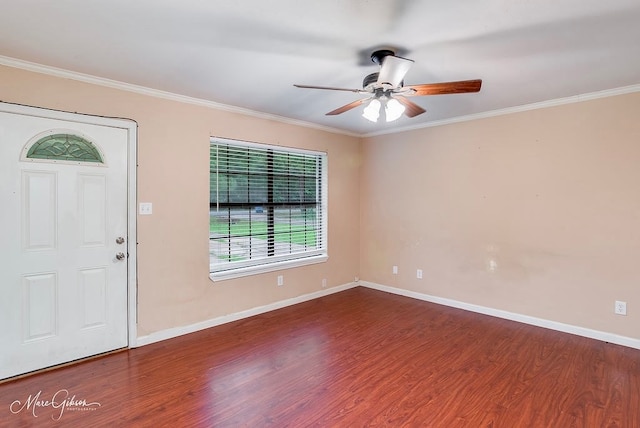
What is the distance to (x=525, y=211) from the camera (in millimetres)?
3684

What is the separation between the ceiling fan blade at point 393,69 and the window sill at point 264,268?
2.58 m

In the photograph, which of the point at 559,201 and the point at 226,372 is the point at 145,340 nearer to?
the point at 226,372

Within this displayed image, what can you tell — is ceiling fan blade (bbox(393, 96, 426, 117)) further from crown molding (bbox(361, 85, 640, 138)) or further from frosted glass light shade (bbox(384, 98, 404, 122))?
crown molding (bbox(361, 85, 640, 138))

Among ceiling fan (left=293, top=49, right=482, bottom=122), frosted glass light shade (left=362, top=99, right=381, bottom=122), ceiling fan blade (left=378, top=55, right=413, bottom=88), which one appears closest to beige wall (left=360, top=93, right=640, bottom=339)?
ceiling fan (left=293, top=49, right=482, bottom=122)

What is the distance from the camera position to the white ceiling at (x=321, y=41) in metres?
1.82

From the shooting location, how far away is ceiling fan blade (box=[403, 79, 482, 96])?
84.4 inches

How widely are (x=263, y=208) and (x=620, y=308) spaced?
3.82 m

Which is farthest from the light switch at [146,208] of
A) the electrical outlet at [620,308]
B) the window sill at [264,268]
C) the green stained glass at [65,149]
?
the electrical outlet at [620,308]

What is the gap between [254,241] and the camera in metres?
4.09

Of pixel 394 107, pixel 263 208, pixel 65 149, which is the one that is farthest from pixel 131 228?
pixel 394 107

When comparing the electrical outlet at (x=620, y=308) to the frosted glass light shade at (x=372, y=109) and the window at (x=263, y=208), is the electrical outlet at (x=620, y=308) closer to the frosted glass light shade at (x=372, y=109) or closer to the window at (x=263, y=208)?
the frosted glass light shade at (x=372, y=109)

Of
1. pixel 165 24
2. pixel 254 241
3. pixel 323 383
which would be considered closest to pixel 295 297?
pixel 254 241

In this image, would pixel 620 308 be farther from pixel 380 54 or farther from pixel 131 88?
pixel 131 88

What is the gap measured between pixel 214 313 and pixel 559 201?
3855 mm
